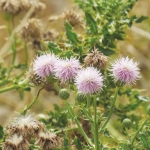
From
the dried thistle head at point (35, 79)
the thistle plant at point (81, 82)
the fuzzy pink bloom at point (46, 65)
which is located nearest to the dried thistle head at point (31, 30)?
the thistle plant at point (81, 82)

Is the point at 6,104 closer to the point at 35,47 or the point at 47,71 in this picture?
the point at 35,47

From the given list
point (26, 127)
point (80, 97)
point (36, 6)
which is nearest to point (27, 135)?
point (26, 127)

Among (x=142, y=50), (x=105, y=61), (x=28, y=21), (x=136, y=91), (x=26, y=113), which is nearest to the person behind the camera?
(x=105, y=61)

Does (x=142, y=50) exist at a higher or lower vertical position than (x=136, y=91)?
higher

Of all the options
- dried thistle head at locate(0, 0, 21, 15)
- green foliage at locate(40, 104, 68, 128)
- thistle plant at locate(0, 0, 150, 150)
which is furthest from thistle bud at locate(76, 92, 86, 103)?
dried thistle head at locate(0, 0, 21, 15)

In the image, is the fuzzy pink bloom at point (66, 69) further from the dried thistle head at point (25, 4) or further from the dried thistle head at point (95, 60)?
the dried thistle head at point (25, 4)

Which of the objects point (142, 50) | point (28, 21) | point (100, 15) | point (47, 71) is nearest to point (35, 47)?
point (28, 21)

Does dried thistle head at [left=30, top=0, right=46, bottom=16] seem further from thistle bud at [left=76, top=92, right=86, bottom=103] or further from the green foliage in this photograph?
thistle bud at [left=76, top=92, right=86, bottom=103]
